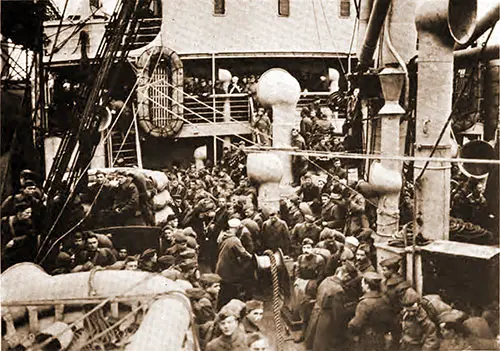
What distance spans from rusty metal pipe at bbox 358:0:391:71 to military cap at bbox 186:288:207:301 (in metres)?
5.69

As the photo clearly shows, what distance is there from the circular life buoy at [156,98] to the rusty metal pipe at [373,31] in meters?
3.51

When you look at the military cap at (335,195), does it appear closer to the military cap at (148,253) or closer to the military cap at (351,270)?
the military cap at (351,270)

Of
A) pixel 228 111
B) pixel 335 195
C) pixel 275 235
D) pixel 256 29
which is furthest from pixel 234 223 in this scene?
pixel 256 29

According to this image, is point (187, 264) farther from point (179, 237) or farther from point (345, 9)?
point (345, 9)

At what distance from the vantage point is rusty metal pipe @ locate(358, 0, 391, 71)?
9.48m

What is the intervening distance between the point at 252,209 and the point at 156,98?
368cm

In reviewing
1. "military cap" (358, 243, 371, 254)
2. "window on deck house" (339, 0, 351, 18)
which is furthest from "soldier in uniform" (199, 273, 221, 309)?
"window on deck house" (339, 0, 351, 18)

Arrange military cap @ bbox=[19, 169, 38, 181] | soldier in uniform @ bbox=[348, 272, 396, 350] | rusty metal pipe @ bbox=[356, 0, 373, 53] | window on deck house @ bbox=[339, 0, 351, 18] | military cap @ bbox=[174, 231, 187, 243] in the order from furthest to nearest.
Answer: window on deck house @ bbox=[339, 0, 351, 18], rusty metal pipe @ bbox=[356, 0, 373, 53], military cap @ bbox=[174, 231, 187, 243], military cap @ bbox=[19, 169, 38, 181], soldier in uniform @ bbox=[348, 272, 396, 350]

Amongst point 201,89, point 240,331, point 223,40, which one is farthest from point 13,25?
point 223,40

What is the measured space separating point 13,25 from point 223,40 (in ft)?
31.2

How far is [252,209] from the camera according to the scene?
28.7 ft

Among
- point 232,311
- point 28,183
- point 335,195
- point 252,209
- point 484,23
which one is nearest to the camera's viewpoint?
point 232,311

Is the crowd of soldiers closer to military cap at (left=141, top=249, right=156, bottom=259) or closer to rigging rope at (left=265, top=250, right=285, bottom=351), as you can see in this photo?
military cap at (left=141, top=249, right=156, bottom=259)

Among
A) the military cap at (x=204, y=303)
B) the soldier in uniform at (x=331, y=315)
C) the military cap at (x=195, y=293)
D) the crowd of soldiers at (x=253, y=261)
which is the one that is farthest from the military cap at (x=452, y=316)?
the military cap at (x=195, y=293)
